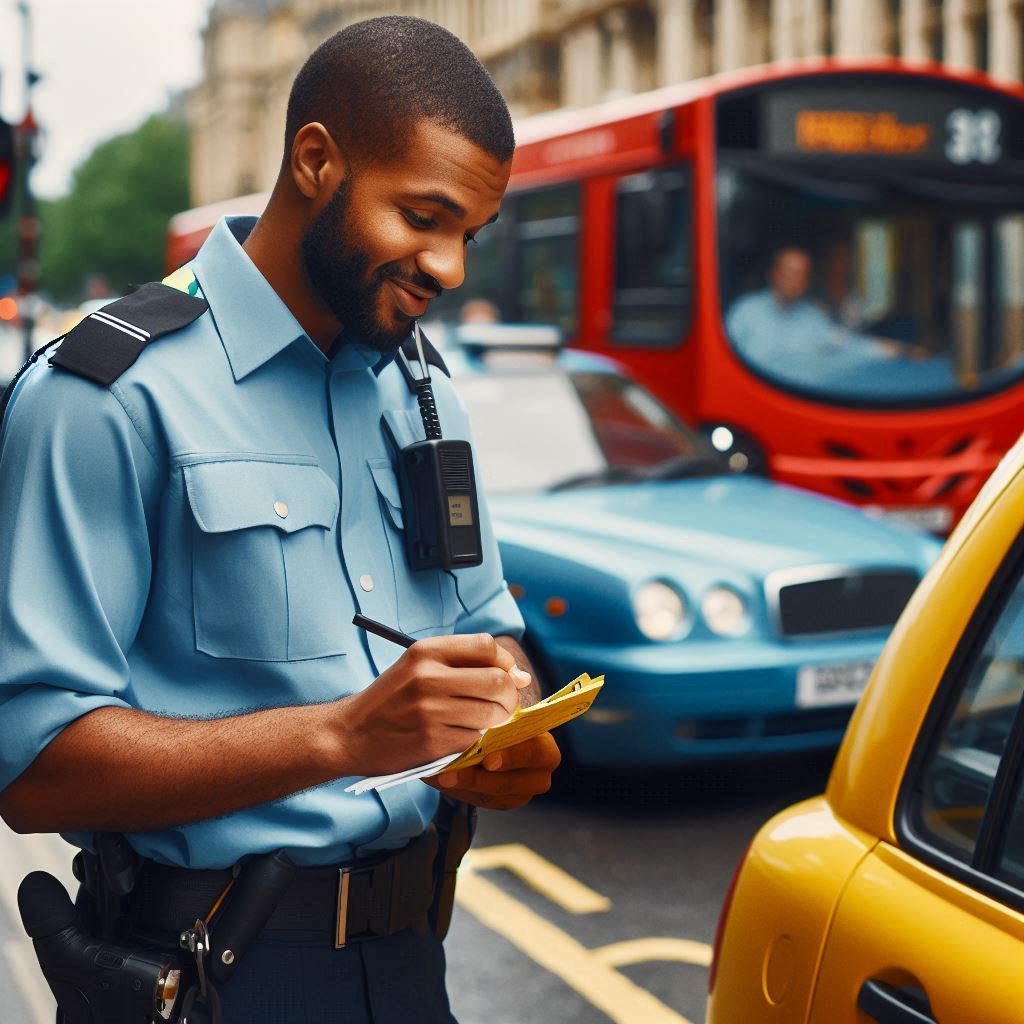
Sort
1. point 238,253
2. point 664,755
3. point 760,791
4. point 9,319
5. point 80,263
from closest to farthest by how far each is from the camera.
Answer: point 238,253, point 664,755, point 760,791, point 9,319, point 80,263

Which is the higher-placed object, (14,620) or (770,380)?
(14,620)

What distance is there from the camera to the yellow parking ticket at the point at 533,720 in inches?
60.2

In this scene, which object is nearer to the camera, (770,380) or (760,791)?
(760,791)

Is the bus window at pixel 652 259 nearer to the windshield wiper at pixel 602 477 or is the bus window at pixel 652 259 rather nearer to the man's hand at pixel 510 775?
the windshield wiper at pixel 602 477

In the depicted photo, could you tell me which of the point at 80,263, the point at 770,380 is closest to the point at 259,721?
the point at 770,380

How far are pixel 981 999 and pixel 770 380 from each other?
8281 millimetres

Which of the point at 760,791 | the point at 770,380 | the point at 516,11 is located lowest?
the point at 760,791

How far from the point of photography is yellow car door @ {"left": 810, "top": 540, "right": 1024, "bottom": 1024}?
161 centimetres

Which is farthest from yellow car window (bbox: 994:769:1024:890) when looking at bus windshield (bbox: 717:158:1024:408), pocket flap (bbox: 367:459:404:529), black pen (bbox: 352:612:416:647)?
bus windshield (bbox: 717:158:1024:408)

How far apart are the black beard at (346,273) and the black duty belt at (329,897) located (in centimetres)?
58

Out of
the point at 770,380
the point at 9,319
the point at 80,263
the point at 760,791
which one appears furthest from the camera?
the point at 80,263

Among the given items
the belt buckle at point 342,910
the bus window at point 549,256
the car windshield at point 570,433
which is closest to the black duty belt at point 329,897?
the belt buckle at point 342,910

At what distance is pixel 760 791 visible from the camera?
233 inches

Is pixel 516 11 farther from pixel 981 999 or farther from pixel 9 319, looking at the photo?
pixel 981 999
